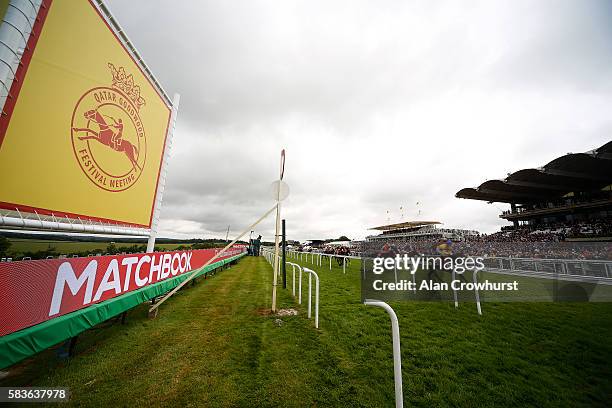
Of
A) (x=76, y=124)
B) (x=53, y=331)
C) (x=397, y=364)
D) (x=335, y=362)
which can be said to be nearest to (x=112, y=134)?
(x=76, y=124)

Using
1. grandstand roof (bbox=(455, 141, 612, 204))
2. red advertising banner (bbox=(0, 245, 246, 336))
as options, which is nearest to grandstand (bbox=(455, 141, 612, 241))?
grandstand roof (bbox=(455, 141, 612, 204))

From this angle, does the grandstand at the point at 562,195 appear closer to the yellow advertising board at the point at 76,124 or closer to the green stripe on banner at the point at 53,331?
the green stripe on banner at the point at 53,331

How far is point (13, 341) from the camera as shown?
231 centimetres

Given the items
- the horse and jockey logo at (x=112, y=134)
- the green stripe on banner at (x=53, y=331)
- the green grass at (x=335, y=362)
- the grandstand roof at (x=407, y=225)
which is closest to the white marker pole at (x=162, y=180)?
the horse and jockey logo at (x=112, y=134)

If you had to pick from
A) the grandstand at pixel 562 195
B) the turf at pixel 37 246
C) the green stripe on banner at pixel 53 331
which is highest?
A: the grandstand at pixel 562 195

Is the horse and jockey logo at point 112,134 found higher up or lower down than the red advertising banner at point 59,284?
higher up

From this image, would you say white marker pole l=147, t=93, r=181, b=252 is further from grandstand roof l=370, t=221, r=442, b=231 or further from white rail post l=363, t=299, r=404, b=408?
grandstand roof l=370, t=221, r=442, b=231

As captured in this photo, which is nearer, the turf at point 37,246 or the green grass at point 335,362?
the green grass at point 335,362

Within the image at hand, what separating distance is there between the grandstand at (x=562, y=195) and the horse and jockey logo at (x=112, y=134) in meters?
30.6

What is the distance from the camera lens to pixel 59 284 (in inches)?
115

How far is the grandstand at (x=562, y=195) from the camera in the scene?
21.5 meters

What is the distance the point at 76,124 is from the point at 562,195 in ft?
150

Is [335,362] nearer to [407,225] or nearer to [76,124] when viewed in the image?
[76,124]

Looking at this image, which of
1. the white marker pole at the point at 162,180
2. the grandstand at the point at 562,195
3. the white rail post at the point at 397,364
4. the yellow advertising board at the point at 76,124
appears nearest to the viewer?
the white rail post at the point at 397,364
